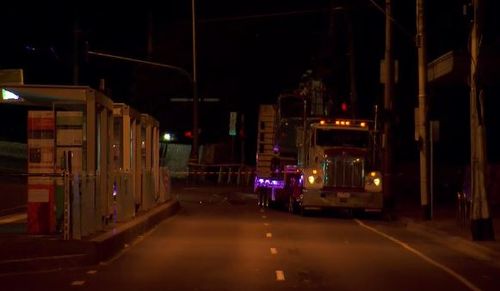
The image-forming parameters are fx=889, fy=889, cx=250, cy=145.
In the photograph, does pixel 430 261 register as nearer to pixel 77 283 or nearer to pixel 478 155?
pixel 478 155

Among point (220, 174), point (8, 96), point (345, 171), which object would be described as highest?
point (8, 96)

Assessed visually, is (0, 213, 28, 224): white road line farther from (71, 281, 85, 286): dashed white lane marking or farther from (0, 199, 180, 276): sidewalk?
(71, 281, 85, 286): dashed white lane marking

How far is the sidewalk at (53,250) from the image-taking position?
591 inches

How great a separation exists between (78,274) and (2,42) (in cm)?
3860

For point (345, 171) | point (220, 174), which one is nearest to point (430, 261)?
point (345, 171)

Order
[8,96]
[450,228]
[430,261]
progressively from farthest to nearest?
1. [450,228]
2. [8,96]
3. [430,261]

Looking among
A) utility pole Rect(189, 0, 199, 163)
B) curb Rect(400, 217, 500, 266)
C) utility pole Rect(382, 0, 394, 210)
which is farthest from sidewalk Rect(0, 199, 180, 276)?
utility pole Rect(189, 0, 199, 163)

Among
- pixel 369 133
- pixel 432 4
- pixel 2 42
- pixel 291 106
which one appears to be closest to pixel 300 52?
pixel 432 4

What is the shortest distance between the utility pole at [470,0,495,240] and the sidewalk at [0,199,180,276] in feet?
27.4

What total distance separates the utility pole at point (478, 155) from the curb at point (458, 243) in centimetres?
50

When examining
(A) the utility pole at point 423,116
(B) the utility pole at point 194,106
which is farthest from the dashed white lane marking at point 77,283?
(B) the utility pole at point 194,106

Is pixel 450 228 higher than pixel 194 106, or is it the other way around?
pixel 194 106

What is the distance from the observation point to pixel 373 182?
30.6 meters

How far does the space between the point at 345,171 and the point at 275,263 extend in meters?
14.4
